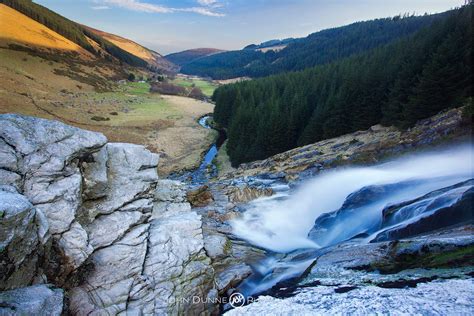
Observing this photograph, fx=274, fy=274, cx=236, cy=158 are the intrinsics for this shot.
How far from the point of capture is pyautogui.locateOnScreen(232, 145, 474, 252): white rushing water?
60.8 feet

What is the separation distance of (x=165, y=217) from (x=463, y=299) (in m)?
14.5

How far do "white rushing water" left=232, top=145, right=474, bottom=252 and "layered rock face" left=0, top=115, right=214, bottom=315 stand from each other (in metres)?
6.19

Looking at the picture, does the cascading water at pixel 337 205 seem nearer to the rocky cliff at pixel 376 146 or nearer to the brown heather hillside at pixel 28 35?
the rocky cliff at pixel 376 146

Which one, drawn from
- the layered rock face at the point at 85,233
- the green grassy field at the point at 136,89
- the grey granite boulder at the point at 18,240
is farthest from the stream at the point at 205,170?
the green grassy field at the point at 136,89

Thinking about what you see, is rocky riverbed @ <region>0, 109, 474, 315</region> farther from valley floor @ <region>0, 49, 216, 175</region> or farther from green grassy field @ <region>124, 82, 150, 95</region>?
green grassy field @ <region>124, 82, 150, 95</region>

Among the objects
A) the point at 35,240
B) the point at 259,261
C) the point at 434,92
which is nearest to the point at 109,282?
the point at 35,240

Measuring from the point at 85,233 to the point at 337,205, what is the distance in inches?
734

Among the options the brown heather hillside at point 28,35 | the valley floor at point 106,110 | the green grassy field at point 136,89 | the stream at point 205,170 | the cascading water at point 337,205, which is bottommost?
the stream at point 205,170

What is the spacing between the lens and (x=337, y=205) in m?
22.9

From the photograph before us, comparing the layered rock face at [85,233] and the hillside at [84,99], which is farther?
the hillside at [84,99]

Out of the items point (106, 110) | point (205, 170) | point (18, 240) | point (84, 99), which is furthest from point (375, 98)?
point (84, 99)

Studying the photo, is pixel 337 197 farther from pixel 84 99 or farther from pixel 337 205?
pixel 84 99

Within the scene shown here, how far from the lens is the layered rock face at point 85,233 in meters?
9.39

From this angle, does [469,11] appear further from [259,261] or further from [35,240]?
[35,240]
